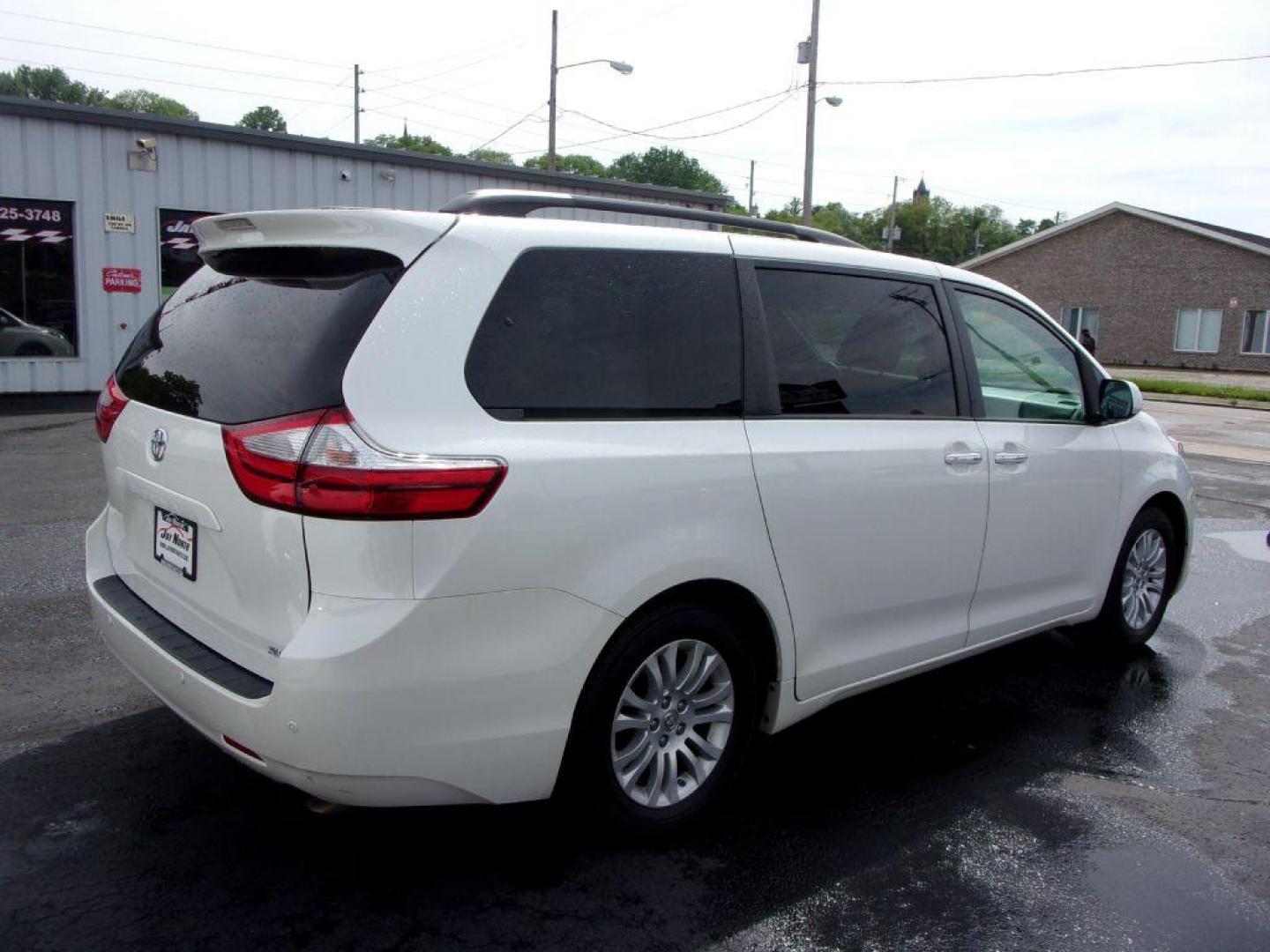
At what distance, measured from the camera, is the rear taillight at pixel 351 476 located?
2467 mm

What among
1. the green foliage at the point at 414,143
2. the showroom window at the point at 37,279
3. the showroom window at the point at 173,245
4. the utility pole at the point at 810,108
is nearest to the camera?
the showroom window at the point at 37,279

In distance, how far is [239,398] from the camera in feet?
9.09

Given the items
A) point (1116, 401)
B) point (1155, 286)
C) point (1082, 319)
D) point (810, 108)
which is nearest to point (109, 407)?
point (1116, 401)

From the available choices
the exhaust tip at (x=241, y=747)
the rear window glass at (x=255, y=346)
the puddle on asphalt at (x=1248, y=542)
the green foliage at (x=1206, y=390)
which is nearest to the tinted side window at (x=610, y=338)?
the rear window glass at (x=255, y=346)

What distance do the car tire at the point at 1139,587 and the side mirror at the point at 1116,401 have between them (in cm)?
55

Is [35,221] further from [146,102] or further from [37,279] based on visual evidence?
[146,102]

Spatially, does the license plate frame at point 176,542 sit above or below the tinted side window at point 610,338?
below

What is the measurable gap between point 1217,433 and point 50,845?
739 inches

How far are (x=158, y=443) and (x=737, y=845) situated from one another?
2082mm

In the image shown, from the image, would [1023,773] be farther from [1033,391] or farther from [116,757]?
[116,757]

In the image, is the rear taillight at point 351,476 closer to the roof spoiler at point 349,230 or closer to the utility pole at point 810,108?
the roof spoiler at point 349,230

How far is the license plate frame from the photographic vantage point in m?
2.89

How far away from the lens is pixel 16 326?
45.9 feet

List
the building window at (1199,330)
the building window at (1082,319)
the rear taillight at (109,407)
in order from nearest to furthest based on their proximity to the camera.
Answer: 1. the rear taillight at (109,407)
2. the building window at (1199,330)
3. the building window at (1082,319)
